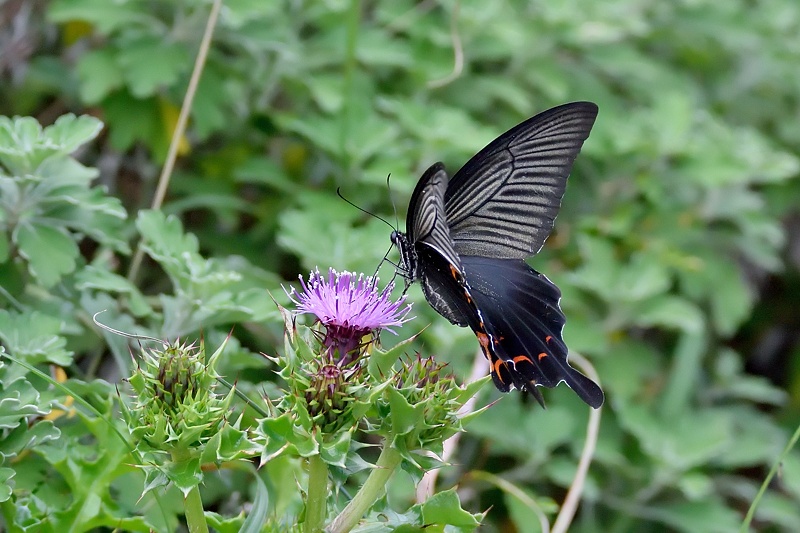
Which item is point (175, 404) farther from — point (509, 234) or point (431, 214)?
point (509, 234)

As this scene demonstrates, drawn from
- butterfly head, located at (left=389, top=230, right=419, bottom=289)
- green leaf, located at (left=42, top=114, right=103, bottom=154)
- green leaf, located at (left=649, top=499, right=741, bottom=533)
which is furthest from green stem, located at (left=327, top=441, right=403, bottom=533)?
green leaf, located at (left=649, top=499, right=741, bottom=533)

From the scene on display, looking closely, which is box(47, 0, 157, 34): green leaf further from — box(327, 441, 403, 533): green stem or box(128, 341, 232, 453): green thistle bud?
box(327, 441, 403, 533): green stem

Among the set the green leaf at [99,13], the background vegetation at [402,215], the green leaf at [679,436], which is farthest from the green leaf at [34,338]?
the green leaf at [679,436]

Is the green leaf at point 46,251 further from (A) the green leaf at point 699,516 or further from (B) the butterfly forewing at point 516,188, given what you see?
(A) the green leaf at point 699,516

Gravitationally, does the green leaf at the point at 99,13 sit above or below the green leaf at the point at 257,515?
above

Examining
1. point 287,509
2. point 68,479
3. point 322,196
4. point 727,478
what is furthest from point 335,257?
point 727,478
